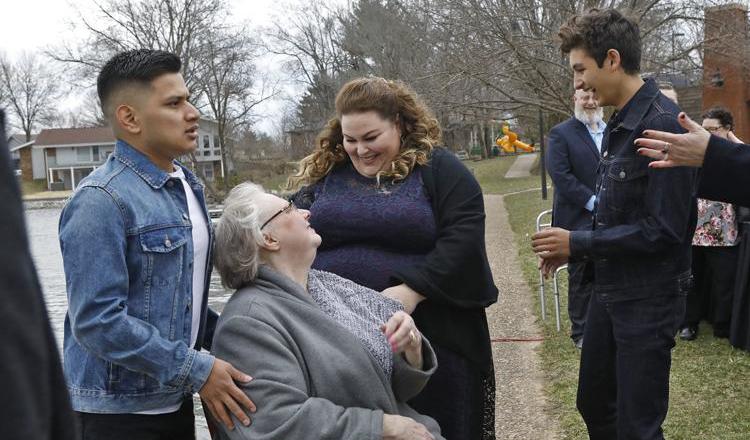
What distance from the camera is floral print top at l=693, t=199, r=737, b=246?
7254 mm

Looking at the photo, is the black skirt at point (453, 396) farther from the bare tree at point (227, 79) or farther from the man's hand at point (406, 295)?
the bare tree at point (227, 79)

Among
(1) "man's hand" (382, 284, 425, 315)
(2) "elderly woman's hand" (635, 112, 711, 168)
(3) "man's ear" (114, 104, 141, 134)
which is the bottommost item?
(1) "man's hand" (382, 284, 425, 315)

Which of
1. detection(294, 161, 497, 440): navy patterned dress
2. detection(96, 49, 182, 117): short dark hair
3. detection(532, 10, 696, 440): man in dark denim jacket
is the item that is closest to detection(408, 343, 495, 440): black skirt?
detection(294, 161, 497, 440): navy patterned dress

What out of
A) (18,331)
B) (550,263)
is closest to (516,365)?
(550,263)

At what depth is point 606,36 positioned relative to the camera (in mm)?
3520

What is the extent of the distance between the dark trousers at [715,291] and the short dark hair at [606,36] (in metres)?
4.38

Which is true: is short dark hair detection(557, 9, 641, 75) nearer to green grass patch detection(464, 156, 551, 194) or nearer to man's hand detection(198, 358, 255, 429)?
man's hand detection(198, 358, 255, 429)

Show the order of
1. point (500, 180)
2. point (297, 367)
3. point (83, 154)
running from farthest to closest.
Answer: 1. point (83, 154)
2. point (500, 180)
3. point (297, 367)

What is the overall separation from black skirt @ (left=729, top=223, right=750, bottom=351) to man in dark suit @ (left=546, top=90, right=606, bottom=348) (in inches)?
50.9

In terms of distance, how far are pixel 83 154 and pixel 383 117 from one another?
84.5m

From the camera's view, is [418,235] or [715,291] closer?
[418,235]

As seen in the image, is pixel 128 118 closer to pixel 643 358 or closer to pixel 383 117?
pixel 383 117

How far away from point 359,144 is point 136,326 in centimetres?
137

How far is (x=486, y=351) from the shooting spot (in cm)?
355
